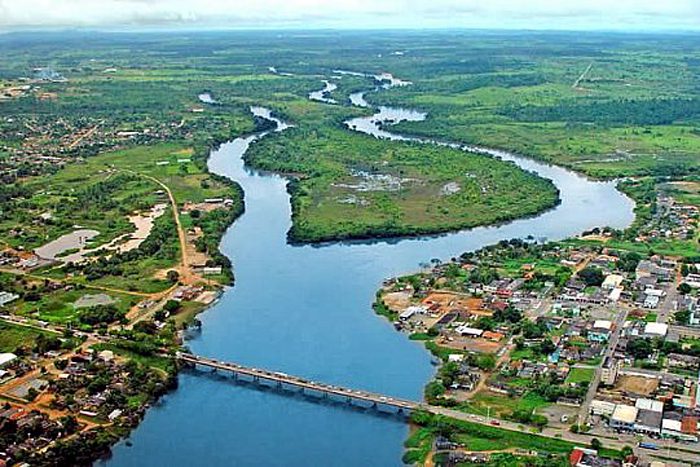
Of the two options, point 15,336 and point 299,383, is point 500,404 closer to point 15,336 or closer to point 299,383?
point 299,383

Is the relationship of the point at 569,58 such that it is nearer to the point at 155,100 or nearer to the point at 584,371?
the point at 155,100

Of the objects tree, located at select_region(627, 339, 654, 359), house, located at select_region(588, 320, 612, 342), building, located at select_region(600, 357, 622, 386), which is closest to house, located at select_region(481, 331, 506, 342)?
house, located at select_region(588, 320, 612, 342)

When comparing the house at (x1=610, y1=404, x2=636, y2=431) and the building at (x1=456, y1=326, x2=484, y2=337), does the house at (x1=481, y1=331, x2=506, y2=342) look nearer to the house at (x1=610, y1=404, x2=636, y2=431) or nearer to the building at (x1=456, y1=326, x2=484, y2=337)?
the building at (x1=456, y1=326, x2=484, y2=337)

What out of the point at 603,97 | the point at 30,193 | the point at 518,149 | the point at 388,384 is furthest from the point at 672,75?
the point at 388,384

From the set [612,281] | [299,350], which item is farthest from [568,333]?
[299,350]

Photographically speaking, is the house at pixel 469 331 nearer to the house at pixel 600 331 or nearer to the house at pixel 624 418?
the house at pixel 600 331
